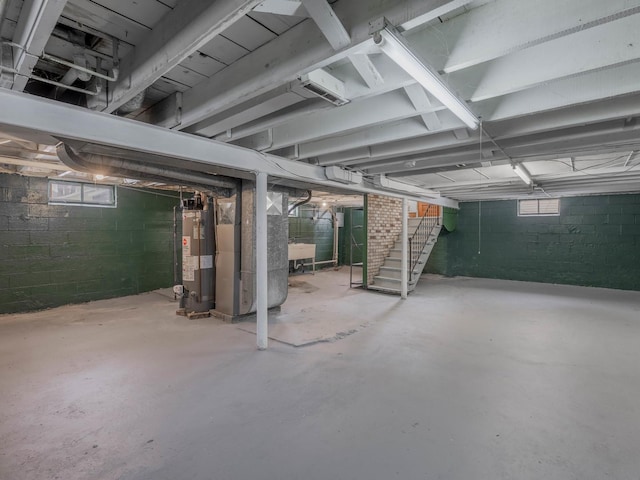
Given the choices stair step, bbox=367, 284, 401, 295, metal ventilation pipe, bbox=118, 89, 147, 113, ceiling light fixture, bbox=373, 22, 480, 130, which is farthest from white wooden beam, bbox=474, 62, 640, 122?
stair step, bbox=367, 284, 401, 295

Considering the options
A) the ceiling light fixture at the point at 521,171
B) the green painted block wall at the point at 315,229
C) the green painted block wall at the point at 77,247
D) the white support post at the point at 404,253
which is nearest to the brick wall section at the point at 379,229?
the white support post at the point at 404,253

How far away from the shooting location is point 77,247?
540 centimetres

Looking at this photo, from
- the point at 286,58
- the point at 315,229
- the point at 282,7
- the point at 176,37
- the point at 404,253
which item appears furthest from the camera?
the point at 315,229

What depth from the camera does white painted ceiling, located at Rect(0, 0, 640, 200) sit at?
133 cm

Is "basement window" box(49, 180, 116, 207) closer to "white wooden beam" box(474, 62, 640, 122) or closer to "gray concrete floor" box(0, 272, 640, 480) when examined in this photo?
"gray concrete floor" box(0, 272, 640, 480)

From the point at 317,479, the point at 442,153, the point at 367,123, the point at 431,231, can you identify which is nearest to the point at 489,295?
the point at 431,231

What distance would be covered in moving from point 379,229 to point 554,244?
424 cm

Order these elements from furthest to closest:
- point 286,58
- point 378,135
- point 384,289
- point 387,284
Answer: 1. point 387,284
2. point 384,289
3. point 378,135
4. point 286,58

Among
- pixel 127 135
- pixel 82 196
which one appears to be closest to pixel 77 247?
pixel 82 196

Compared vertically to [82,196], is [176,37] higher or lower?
higher

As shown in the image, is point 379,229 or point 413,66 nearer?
point 413,66

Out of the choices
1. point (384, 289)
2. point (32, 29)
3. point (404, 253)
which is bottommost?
point (384, 289)

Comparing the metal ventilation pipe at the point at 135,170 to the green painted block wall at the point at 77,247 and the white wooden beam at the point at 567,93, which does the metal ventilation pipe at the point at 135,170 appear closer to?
the green painted block wall at the point at 77,247

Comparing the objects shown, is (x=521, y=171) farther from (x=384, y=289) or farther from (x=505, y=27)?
(x=384, y=289)
